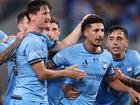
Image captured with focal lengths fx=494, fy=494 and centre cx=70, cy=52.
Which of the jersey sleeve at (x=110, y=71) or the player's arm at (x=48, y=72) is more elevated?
the player's arm at (x=48, y=72)

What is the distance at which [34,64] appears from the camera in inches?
177

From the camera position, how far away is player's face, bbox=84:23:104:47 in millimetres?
5551

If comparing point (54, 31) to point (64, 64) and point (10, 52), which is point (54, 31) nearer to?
point (64, 64)

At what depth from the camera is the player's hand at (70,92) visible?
550 centimetres

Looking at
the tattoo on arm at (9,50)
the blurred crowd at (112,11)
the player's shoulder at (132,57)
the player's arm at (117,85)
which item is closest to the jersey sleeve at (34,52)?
the tattoo on arm at (9,50)

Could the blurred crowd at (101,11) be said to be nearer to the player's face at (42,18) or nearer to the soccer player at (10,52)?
the soccer player at (10,52)

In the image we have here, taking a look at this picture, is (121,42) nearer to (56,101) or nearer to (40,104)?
(56,101)

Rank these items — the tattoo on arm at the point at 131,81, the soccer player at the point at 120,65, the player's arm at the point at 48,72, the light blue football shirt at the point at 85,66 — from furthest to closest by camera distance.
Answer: the soccer player at the point at 120,65, the tattoo on arm at the point at 131,81, the light blue football shirt at the point at 85,66, the player's arm at the point at 48,72

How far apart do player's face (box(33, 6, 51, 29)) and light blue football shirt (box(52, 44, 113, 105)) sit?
2.65 ft

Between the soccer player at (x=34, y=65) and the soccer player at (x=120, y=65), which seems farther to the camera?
the soccer player at (x=120, y=65)

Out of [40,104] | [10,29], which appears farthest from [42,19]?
[10,29]

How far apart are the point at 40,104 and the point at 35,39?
24.1 inches

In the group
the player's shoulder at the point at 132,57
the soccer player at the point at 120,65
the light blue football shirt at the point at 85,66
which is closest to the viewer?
the light blue football shirt at the point at 85,66

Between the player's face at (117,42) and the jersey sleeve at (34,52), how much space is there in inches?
77.7
